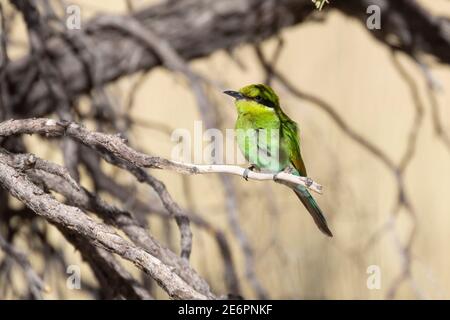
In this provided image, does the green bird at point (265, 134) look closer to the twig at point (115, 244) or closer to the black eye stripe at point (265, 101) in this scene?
the black eye stripe at point (265, 101)

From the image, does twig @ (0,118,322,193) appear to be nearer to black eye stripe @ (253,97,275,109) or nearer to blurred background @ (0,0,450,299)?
black eye stripe @ (253,97,275,109)

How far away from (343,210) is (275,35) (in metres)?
0.69

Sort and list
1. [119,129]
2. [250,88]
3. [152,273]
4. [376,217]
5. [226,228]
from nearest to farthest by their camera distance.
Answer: [152,273] → [250,88] → [119,129] → [376,217] → [226,228]

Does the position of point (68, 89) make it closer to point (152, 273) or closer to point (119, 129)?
point (119, 129)

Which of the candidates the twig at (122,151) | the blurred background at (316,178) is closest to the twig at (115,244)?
the twig at (122,151)

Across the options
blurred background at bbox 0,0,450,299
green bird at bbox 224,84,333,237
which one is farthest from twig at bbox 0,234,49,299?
green bird at bbox 224,84,333,237

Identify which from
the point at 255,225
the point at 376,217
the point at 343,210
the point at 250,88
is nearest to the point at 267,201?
the point at 255,225

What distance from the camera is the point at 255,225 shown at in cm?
312

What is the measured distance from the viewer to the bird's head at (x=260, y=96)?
2.03 m

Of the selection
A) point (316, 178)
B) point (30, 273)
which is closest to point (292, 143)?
point (30, 273)

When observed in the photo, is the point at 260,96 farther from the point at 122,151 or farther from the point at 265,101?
the point at 122,151

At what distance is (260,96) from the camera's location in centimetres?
204

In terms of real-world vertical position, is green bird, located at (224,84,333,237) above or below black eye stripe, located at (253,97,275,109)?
below

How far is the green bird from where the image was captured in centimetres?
204
